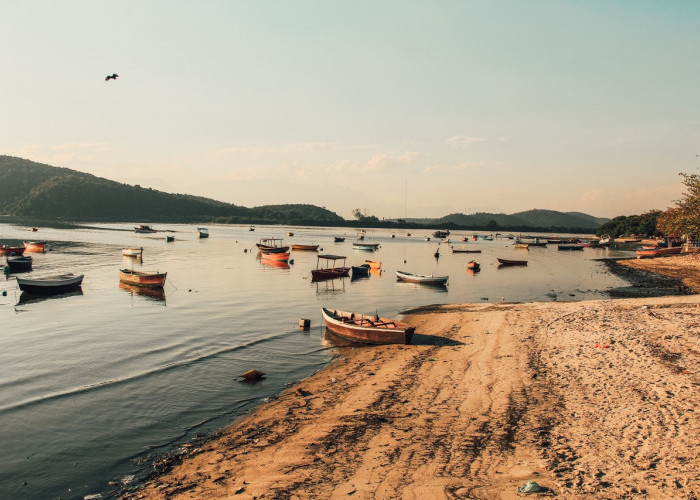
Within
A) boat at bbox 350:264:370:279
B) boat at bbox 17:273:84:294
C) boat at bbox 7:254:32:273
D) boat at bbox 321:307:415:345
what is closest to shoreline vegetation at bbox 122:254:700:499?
boat at bbox 321:307:415:345

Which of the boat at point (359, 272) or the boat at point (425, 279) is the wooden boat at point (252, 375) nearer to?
the boat at point (425, 279)

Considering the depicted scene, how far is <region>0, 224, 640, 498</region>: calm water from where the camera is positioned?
15305 millimetres

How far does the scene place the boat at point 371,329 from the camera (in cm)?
2802

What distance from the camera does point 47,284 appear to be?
154 feet

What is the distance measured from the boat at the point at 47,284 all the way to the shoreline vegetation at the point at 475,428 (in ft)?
118

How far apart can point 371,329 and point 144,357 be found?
516 inches

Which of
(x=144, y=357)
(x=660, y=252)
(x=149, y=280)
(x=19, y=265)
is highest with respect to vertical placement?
(x=660, y=252)

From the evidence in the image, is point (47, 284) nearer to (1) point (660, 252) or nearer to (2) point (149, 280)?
(2) point (149, 280)

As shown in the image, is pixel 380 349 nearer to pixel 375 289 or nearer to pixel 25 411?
pixel 25 411

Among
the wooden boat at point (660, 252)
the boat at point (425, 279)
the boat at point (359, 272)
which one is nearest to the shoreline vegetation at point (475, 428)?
the boat at point (425, 279)

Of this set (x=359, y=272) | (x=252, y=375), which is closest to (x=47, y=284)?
(x=252, y=375)

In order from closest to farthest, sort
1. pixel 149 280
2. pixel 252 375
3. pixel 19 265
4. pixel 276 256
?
pixel 252 375, pixel 149 280, pixel 19 265, pixel 276 256

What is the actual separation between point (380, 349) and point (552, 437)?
14491mm

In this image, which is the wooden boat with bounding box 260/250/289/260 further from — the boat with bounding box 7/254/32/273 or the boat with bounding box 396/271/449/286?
the boat with bounding box 7/254/32/273
